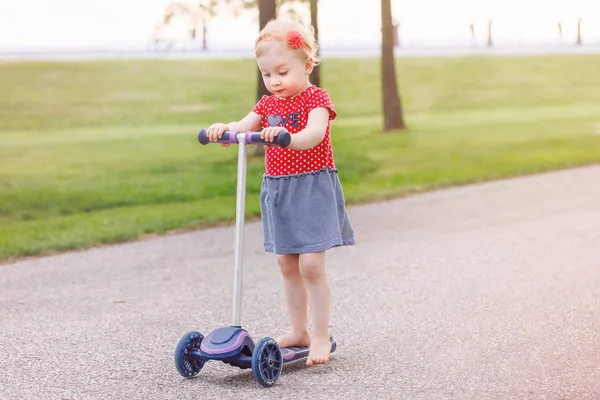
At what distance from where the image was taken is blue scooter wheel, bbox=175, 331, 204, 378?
4.26m

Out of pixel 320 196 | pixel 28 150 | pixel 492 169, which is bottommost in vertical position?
pixel 492 169

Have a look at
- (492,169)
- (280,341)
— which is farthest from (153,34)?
(280,341)

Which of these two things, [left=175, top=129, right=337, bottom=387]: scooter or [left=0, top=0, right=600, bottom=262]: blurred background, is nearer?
[left=175, top=129, right=337, bottom=387]: scooter

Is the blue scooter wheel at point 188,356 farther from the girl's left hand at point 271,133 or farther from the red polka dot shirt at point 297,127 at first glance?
→ the girl's left hand at point 271,133

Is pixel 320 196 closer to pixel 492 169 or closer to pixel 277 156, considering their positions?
pixel 277 156

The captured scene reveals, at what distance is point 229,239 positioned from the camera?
8648 mm

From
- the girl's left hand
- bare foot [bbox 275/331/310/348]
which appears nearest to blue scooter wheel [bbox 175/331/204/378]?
bare foot [bbox 275/331/310/348]

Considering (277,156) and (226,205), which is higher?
(277,156)

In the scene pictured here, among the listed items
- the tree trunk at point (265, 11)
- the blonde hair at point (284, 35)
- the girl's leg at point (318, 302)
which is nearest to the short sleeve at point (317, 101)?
the blonde hair at point (284, 35)

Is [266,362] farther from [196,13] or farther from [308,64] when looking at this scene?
[196,13]

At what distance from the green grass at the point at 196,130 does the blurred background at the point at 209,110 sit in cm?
2

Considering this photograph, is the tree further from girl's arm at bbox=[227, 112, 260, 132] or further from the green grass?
girl's arm at bbox=[227, 112, 260, 132]

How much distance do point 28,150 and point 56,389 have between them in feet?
26.3

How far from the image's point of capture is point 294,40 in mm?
4297
